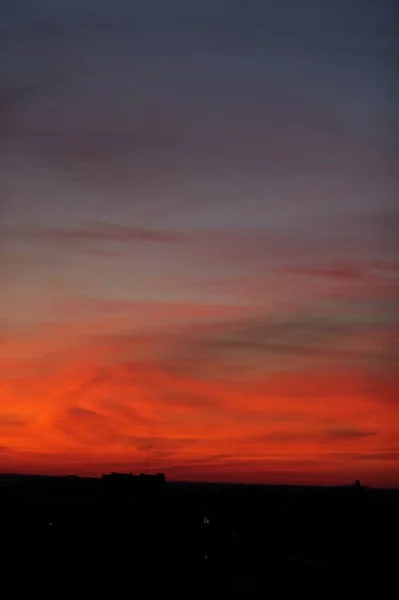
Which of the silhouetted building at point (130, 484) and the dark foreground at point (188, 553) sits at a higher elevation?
the silhouetted building at point (130, 484)

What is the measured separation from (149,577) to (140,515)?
102 ft

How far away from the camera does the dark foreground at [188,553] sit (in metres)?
46.9

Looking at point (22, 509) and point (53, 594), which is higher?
point (22, 509)

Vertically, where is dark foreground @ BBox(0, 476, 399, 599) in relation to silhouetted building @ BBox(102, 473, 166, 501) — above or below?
below

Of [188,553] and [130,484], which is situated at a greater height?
[130,484]

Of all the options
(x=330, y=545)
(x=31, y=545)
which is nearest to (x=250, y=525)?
(x=330, y=545)

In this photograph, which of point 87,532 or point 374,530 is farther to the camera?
point 374,530

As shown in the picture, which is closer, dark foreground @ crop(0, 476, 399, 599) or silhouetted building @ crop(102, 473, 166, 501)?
dark foreground @ crop(0, 476, 399, 599)

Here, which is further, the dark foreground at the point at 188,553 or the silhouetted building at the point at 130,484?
the silhouetted building at the point at 130,484

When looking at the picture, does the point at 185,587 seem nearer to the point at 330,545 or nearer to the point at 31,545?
the point at 31,545

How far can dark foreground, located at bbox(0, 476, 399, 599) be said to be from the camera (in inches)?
1848

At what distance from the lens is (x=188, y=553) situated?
5869 cm

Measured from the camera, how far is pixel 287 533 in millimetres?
79750

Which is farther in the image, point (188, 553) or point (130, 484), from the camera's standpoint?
point (130, 484)
